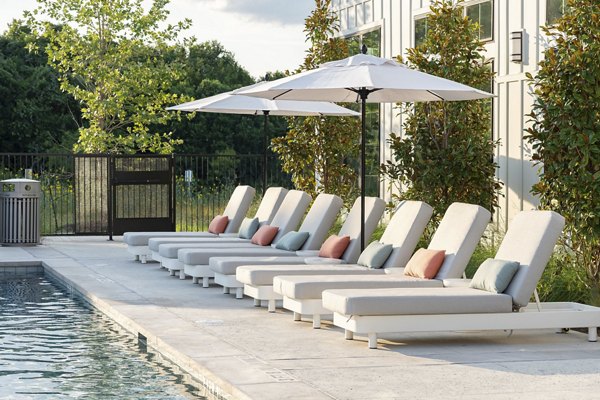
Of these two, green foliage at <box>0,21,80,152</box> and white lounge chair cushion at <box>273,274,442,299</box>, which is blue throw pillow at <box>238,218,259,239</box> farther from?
green foliage at <box>0,21,80,152</box>

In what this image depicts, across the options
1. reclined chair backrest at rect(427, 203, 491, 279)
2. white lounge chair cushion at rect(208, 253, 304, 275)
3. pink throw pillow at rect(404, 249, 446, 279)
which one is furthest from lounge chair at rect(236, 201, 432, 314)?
reclined chair backrest at rect(427, 203, 491, 279)

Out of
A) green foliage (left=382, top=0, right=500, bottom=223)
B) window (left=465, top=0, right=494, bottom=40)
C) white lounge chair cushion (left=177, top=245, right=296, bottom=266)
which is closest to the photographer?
white lounge chair cushion (left=177, top=245, right=296, bottom=266)

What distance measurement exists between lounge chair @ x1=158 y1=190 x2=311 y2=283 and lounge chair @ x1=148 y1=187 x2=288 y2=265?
143mm

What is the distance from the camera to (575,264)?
11.7 metres

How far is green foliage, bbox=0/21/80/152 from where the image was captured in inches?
1639

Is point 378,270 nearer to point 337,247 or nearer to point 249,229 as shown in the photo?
point 337,247

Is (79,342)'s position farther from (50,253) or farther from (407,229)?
(50,253)

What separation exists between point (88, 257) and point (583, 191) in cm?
913

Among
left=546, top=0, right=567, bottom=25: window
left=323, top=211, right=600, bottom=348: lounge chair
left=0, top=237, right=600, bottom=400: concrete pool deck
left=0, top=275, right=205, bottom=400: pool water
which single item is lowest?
left=0, top=275, right=205, bottom=400: pool water

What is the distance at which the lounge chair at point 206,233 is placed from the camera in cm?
1677

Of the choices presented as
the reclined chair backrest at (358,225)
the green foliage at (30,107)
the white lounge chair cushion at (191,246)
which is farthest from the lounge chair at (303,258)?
the green foliage at (30,107)

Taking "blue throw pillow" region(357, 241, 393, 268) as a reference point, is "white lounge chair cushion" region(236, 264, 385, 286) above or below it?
below

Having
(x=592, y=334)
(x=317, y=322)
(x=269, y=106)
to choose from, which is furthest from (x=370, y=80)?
(x=269, y=106)

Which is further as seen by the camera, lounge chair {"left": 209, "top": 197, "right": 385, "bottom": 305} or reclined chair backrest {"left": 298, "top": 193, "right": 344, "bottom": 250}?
reclined chair backrest {"left": 298, "top": 193, "right": 344, "bottom": 250}
